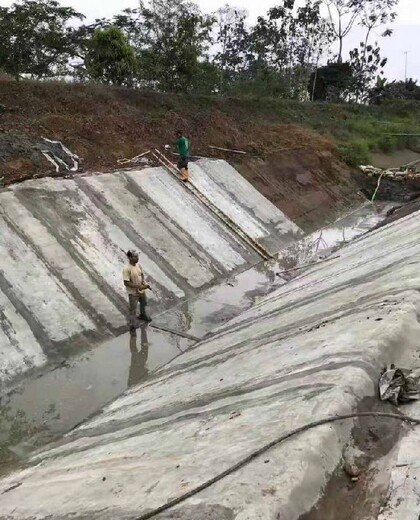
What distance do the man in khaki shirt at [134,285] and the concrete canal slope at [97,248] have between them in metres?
0.36

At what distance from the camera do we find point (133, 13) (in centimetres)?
2744

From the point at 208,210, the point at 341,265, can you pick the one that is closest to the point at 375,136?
the point at 208,210

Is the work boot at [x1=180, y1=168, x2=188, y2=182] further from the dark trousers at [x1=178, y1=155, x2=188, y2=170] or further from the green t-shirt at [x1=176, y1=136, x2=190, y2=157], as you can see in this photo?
the green t-shirt at [x1=176, y1=136, x2=190, y2=157]

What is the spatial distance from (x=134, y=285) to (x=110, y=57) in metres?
15.6

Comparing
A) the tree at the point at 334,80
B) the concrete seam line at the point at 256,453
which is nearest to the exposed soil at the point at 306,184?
the concrete seam line at the point at 256,453

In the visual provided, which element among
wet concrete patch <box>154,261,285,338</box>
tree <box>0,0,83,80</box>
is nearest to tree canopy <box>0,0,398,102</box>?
tree <box>0,0,83,80</box>

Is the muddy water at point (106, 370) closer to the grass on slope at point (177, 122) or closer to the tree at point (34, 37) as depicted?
the grass on slope at point (177, 122)

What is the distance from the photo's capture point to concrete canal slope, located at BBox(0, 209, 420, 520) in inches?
156

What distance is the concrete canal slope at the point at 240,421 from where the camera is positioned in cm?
395

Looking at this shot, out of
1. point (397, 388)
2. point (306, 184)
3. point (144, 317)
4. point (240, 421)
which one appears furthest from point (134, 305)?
point (306, 184)

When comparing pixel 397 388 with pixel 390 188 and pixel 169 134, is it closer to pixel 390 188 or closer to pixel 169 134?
pixel 169 134

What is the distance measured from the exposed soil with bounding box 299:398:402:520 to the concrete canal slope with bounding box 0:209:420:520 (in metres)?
0.10

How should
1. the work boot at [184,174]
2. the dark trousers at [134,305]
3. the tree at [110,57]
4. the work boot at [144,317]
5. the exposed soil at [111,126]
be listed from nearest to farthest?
the dark trousers at [134,305], the work boot at [144,317], the exposed soil at [111,126], the work boot at [184,174], the tree at [110,57]

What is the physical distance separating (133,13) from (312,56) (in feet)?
53.4
